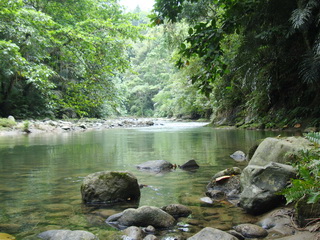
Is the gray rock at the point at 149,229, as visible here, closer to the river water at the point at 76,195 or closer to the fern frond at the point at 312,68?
the river water at the point at 76,195

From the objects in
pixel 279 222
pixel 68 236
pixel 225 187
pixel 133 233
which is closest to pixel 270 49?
pixel 225 187

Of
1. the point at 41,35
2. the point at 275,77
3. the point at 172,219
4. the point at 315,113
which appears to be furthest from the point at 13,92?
the point at 172,219

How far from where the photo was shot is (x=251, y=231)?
1.98 metres

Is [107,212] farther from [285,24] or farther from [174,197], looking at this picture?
[285,24]

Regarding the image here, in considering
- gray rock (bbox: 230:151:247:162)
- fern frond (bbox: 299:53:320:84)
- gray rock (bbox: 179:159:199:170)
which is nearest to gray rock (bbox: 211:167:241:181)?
gray rock (bbox: 179:159:199:170)

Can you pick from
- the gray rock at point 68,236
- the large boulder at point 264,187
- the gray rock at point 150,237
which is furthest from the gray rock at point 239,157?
the gray rock at point 68,236

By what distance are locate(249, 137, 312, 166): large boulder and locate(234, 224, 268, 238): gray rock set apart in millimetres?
1299

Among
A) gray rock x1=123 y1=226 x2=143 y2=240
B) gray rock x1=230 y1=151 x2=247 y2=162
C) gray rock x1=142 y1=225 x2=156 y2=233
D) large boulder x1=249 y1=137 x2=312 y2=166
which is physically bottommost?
gray rock x1=142 y1=225 x2=156 y2=233

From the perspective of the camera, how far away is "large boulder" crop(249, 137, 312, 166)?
3.16 meters

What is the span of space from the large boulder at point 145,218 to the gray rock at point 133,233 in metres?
0.14

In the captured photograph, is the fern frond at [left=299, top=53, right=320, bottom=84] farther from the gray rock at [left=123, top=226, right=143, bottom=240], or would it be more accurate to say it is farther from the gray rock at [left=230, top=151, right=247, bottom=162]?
the gray rock at [left=123, top=226, right=143, bottom=240]

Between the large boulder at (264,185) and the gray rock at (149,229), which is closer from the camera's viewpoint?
the gray rock at (149,229)

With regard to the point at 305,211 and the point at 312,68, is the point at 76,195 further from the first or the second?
the point at 312,68

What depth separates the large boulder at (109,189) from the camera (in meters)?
2.82
